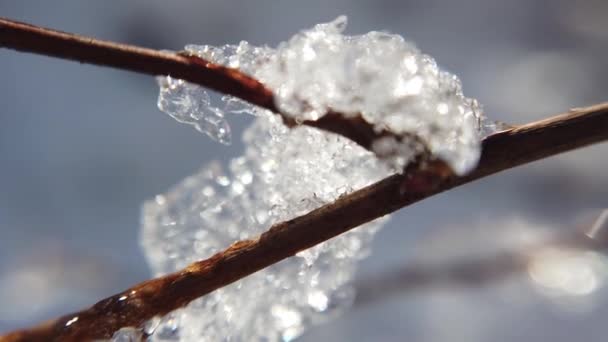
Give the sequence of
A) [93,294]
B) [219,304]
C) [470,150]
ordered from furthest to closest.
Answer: [93,294], [219,304], [470,150]

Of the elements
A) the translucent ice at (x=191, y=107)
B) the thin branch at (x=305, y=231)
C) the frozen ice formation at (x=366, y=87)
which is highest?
the translucent ice at (x=191, y=107)

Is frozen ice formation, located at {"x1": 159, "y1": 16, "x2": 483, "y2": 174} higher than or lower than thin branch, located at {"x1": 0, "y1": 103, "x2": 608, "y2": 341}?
higher

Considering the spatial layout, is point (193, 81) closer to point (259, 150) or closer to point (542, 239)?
point (259, 150)

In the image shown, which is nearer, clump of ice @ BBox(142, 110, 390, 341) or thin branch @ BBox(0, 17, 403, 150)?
thin branch @ BBox(0, 17, 403, 150)

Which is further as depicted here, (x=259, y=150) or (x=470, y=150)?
(x=259, y=150)

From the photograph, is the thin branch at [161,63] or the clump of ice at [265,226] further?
the clump of ice at [265,226]

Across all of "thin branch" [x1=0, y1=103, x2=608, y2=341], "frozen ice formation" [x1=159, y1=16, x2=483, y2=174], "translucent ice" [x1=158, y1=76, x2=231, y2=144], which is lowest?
"thin branch" [x1=0, y1=103, x2=608, y2=341]

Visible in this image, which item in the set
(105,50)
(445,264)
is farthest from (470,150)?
(445,264)

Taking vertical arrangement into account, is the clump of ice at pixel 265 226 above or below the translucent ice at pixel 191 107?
below
